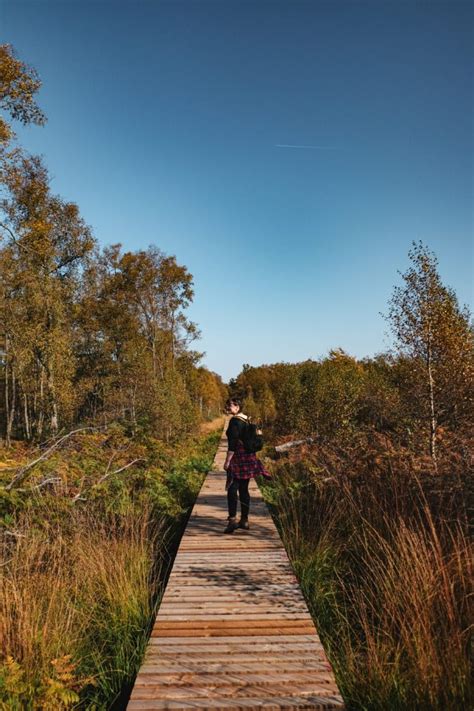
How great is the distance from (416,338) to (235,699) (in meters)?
8.56

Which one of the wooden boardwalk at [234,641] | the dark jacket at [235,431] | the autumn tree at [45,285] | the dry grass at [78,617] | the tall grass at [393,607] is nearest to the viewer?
the wooden boardwalk at [234,641]

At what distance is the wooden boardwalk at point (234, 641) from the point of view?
2.45 metres

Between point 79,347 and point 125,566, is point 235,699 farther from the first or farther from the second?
point 79,347

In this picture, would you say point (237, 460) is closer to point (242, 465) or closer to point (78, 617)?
point (242, 465)

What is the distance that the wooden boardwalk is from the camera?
2453 millimetres

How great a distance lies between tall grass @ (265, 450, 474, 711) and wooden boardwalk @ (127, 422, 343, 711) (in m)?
0.33

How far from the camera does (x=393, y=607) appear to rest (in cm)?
320

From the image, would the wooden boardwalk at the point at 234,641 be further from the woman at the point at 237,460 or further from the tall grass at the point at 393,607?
the woman at the point at 237,460

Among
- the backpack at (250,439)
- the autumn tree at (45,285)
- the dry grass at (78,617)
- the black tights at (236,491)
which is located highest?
the autumn tree at (45,285)

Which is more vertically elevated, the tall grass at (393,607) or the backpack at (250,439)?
the backpack at (250,439)

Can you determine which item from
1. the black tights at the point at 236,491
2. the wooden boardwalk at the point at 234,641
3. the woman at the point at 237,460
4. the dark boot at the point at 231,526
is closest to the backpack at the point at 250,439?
the woman at the point at 237,460

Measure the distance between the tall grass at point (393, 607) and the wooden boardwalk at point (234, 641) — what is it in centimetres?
33

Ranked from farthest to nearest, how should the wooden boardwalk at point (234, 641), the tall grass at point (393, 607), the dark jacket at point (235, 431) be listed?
the dark jacket at point (235, 431), the tall grass at point (393, 607), the wooden boardwalk at point (234, 641)

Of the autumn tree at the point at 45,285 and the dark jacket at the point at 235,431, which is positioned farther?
the autumn tree at the point at 45,285
